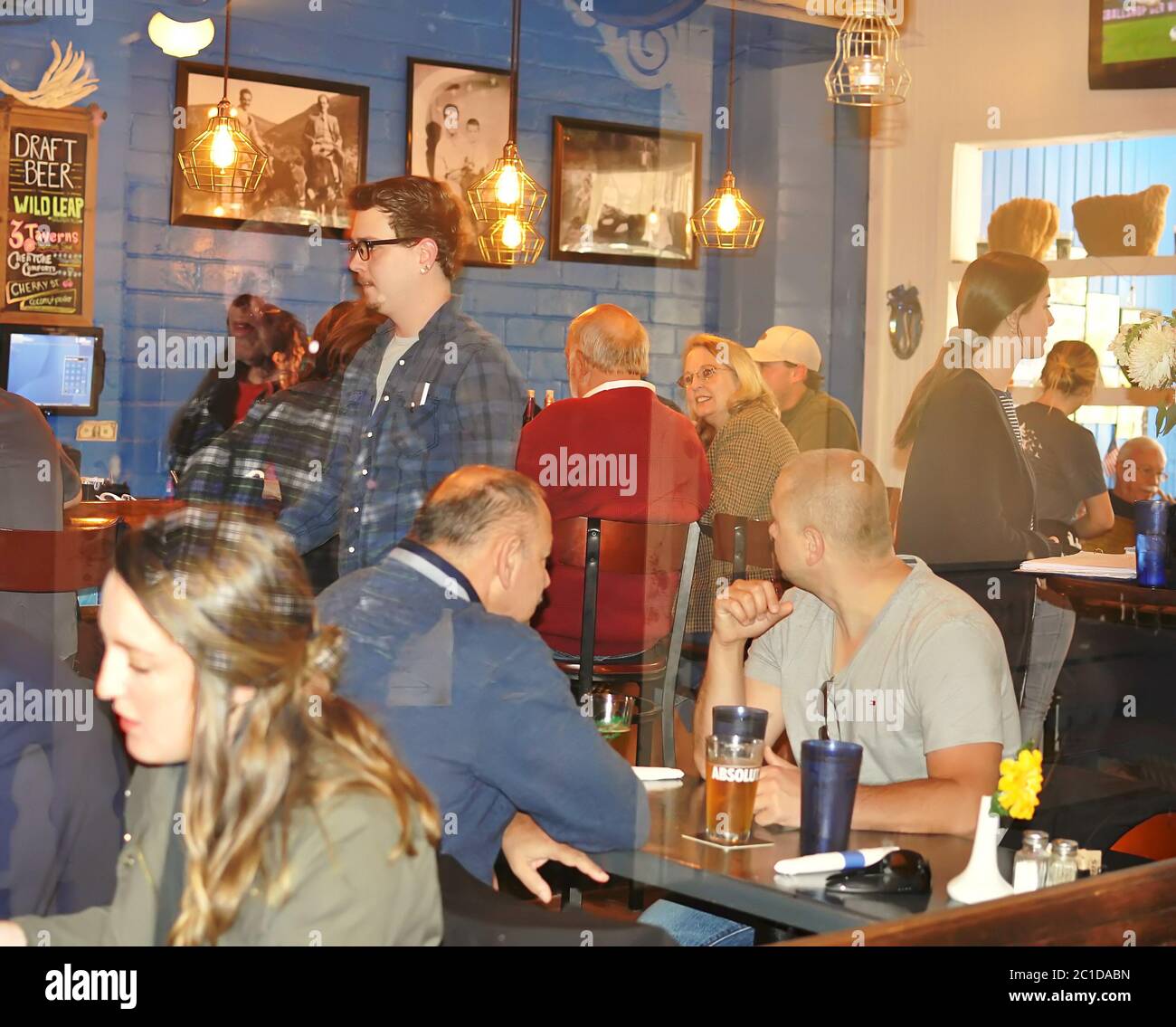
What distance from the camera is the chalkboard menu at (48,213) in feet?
15.0

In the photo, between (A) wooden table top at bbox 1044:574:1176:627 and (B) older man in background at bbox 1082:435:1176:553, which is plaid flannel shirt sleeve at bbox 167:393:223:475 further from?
(B) older man in background at bbox 1082:435:1176:553

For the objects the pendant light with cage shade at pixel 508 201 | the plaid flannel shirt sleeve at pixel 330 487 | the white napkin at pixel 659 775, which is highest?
the pendant light with cage shade at pixel 508 201

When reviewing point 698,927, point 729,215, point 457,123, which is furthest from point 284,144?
point 698,927

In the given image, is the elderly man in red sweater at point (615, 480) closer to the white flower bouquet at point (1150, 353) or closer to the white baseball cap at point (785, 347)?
the white flower bouquet at point (1150, 353)

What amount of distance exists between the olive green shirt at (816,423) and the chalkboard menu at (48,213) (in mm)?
2368

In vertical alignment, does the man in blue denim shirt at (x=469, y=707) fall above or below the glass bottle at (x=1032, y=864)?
above

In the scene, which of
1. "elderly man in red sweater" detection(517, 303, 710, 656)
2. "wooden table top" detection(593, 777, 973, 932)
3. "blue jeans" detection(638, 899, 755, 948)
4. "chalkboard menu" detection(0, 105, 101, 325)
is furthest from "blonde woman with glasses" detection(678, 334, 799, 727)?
"wooden table top" detection(593, 777, 973, 932)

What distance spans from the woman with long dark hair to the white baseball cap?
140cm

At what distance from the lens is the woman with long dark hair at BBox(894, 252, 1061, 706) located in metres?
3.43

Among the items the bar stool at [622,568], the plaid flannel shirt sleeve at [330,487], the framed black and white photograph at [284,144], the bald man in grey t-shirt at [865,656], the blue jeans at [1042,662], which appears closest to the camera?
the bald man in grey t-shirt at [865,656]

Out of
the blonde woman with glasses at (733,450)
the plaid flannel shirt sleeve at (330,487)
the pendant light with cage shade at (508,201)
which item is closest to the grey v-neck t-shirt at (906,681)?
the plaid flannel shirt sleeve at (330,487)

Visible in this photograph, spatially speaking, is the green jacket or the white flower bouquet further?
the white flower bouquet

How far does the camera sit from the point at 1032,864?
1.51m

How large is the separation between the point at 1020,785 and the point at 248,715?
0.77m
